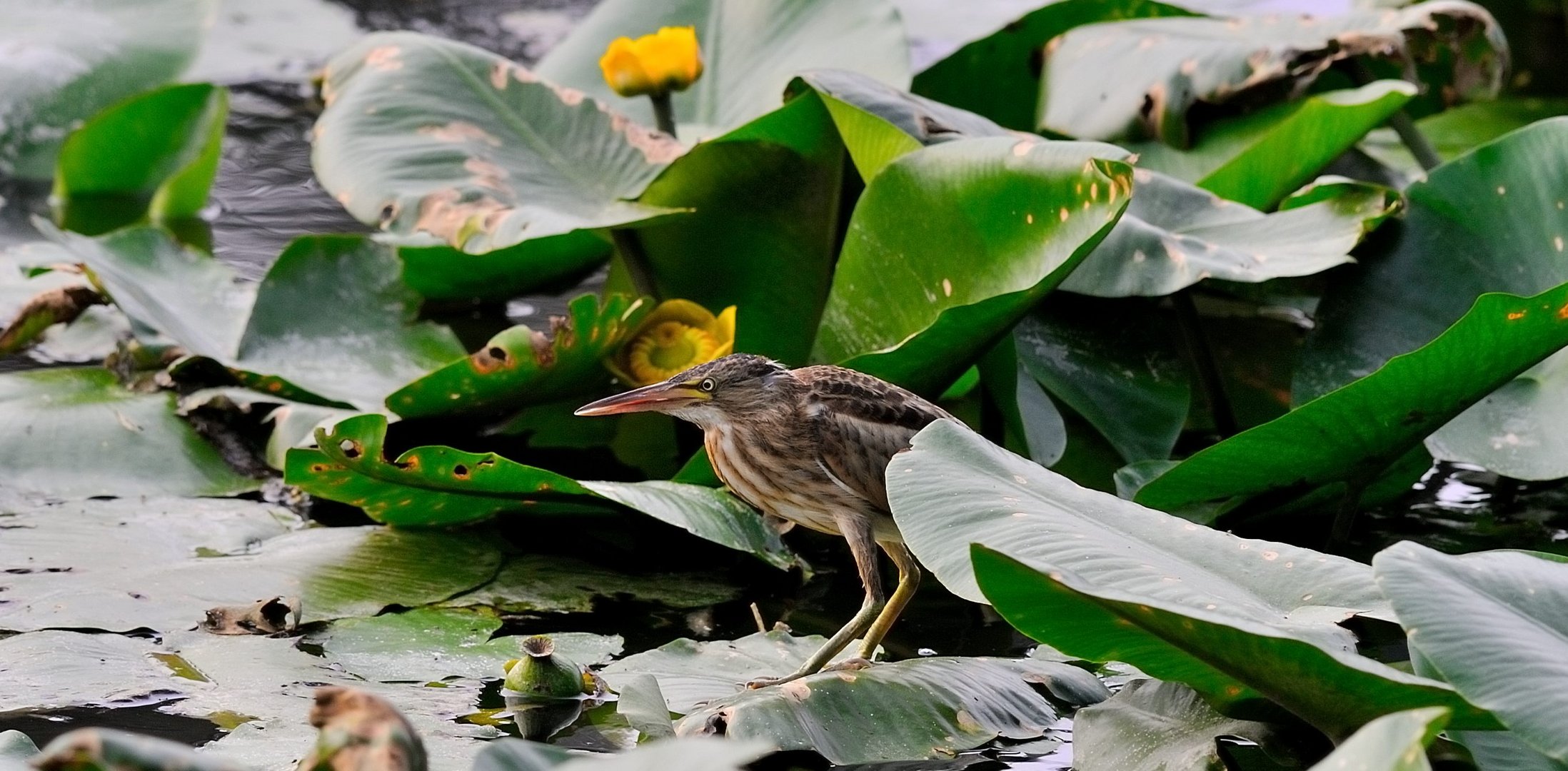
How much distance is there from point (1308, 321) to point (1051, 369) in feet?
4.29

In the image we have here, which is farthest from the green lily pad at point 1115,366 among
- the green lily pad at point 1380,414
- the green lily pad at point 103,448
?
the green lily pad at point 103,448

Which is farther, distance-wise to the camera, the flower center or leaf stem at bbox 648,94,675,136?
leaf stem at bbox 648,94,675,136

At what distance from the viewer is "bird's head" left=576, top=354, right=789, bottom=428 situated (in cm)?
288

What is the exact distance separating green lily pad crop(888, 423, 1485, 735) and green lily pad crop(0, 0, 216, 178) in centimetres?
392

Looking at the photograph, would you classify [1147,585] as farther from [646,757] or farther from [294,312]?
[294,312]

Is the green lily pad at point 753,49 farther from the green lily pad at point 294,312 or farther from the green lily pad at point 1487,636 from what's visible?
the green lily pad at point 1487,636

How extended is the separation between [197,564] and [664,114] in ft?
4.86

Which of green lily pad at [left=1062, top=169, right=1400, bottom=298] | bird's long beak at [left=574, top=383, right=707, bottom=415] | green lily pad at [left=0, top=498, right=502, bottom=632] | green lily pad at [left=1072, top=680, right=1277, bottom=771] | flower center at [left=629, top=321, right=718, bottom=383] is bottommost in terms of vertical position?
green lily pad at [left=0, top=498, right=502, bottom=632]

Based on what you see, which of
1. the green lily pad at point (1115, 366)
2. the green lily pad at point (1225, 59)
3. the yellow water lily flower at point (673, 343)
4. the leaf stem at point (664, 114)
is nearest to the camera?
the green lily pad at point (1115, 366)

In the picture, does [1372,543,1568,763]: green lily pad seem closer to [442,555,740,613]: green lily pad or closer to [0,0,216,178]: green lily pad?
[442,555,740,613]: green lily pad

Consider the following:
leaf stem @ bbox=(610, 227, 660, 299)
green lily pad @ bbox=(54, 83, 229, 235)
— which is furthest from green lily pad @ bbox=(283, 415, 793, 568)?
green lily pad @ bbox=(54, 83, 229, 235)

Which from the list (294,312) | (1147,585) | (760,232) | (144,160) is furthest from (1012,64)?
(1147,585)

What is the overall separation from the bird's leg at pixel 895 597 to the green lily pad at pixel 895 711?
16 centimetres

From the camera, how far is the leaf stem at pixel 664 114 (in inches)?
153
